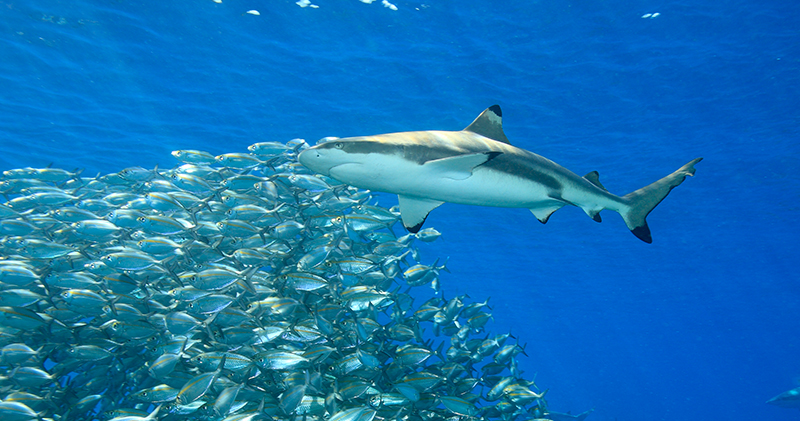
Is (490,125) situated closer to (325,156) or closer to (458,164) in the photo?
(458,164)

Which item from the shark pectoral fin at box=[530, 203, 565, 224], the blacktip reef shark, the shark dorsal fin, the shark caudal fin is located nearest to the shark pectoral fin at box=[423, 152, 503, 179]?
the blacktip reef shark

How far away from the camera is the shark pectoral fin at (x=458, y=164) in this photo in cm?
312

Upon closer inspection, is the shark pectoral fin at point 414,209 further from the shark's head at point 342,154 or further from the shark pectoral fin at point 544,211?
the shark pectoral fin at point 544,211

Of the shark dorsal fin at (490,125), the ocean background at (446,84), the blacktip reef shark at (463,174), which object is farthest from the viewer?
the ocean background at (446,84)

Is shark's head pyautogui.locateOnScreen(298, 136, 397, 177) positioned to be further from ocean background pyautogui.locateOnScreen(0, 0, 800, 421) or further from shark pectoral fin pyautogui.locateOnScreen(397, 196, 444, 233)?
ocean background pyautogui.locateOnScreen(0, 0, 800, 421)

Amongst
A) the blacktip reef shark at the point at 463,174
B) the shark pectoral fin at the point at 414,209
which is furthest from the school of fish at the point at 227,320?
the blacktip reef shark at the point at 463,174

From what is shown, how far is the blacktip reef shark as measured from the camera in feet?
9.98

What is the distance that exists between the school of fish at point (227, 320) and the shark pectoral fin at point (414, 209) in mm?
916

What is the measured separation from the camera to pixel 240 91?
15.8 m

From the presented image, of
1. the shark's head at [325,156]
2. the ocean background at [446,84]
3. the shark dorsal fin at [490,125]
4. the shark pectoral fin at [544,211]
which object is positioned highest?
the ocean background at [446,84]

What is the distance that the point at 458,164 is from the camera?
3.29 meters

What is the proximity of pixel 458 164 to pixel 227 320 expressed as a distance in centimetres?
307

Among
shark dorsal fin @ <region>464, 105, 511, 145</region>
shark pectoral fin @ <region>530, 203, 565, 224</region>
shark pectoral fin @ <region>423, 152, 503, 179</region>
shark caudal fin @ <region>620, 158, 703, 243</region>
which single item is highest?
shark dorsal fin @ <region>464, 105, 511, 145</region>

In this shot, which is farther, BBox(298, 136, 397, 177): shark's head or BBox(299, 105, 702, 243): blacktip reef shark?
BBox(299, 105, 702, 243): blacktip reef shark
